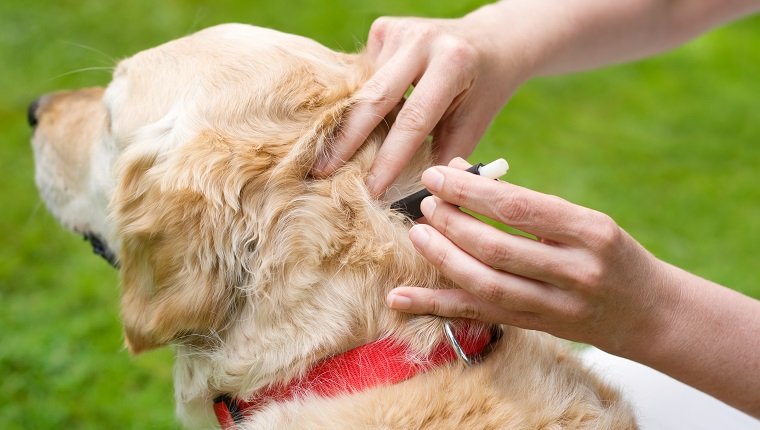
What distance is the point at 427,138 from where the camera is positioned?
2.29m

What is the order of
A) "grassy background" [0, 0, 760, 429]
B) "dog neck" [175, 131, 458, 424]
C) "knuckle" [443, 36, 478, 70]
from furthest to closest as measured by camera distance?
"grassy background" [0, 0, 760, 429]
"knuckle" [443, 36, 478, 70]
"dog neck" [175, 131, 458, 424]

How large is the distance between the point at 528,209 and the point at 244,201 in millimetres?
716

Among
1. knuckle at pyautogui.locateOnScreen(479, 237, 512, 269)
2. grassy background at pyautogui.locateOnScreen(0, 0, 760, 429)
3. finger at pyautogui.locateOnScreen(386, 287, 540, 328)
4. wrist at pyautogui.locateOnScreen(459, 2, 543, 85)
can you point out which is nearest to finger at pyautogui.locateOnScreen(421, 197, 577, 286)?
knuckle at pyautogui.locateOnScreen(479, 237, 512, 269)

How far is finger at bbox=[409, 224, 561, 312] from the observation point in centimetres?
177

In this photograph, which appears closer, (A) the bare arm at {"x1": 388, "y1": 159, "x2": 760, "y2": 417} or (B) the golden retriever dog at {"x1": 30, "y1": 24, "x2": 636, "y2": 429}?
(A) the bare arm at {"x1": 388, "y1": 159, "x2": 760, "y2": 417}

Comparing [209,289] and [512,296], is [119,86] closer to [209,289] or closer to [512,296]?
[209,289]

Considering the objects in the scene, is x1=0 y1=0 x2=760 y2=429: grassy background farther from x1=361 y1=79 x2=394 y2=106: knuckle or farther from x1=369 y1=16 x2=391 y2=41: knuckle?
x1=361 y1=79 x2=394 y2=106: knuckle

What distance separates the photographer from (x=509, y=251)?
5.69 feet

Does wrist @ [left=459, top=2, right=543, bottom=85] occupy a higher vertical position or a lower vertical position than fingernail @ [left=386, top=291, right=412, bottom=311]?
higher

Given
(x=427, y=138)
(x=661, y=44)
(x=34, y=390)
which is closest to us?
(x=427, y=138)

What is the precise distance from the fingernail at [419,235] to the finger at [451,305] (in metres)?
0.11

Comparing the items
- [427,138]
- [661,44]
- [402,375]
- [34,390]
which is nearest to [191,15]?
[34,390]

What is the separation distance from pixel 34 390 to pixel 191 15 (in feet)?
12.3

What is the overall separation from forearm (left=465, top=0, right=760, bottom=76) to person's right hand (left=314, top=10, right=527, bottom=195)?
8 centimetres
